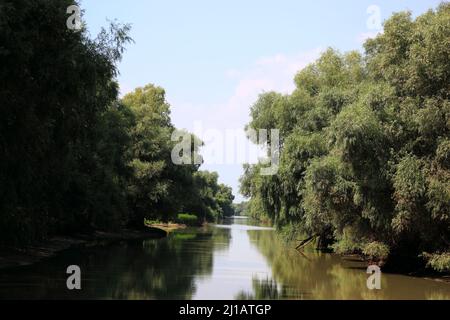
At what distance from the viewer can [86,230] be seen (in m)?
42.3

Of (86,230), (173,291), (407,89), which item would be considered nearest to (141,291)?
(173,291)

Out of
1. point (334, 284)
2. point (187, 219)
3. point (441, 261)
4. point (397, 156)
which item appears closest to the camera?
point (441, 261)

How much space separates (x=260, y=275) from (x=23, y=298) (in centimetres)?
1155

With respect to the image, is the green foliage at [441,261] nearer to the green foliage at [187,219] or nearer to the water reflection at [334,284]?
the water reflection at [334,284]

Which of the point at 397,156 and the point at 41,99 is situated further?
the point at 397,156

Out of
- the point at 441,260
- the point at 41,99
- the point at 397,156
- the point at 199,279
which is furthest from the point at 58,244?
the point at 441,260

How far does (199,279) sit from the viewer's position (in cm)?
2180

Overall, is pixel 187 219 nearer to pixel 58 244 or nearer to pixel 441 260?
pixel 58 244

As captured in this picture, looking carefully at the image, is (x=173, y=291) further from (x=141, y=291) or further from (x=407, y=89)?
(x=407, y=89)

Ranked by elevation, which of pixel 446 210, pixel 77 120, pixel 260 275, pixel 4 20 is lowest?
pixel 260 275

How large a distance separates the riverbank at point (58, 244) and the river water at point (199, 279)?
0.82 meters

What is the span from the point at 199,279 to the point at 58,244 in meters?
15.0

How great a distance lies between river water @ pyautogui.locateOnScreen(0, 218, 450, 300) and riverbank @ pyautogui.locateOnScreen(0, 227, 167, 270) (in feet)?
2.70

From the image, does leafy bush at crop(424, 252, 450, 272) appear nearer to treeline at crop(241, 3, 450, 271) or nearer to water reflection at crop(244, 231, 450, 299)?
treeline at crop(241, 3, 450, 271)
